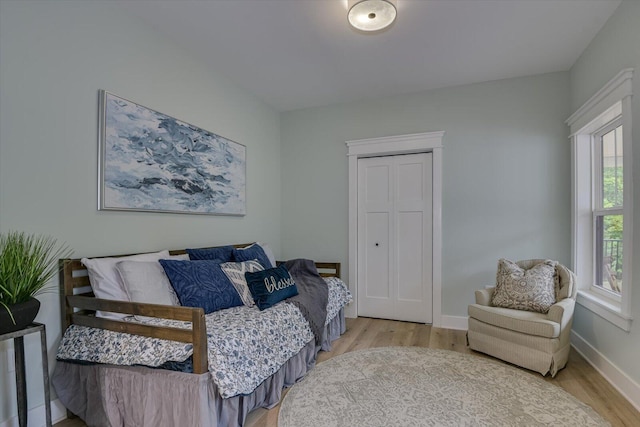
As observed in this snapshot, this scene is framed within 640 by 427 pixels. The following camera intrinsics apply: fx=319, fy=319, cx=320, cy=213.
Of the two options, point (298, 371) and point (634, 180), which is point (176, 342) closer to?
point (298, 371)

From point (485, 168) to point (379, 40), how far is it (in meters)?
1.77

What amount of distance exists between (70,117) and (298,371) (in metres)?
2.23

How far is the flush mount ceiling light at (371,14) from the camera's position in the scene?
206 centimetres

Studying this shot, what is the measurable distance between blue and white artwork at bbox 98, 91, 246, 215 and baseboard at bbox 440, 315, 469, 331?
8.50 feet

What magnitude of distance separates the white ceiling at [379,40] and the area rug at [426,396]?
2621 millimetres

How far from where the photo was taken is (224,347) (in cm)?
163

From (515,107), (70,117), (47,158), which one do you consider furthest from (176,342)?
(515,107)

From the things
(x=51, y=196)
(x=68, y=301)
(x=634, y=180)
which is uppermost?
(x=634, y=180)

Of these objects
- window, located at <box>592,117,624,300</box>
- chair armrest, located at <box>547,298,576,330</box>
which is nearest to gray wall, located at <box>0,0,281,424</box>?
chair armrest, located at <box>547,298,576,330</box>

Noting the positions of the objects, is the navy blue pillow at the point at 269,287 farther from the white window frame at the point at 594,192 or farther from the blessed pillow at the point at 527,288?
the white window frame at the point at 594,192

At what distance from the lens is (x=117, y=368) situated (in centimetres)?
171

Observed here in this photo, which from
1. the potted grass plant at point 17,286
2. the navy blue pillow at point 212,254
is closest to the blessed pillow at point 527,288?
the navy blue pillow at point 212,254

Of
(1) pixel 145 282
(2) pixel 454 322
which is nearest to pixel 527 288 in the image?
(2) pixel 454 322

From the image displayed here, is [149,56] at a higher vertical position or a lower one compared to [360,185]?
higher
